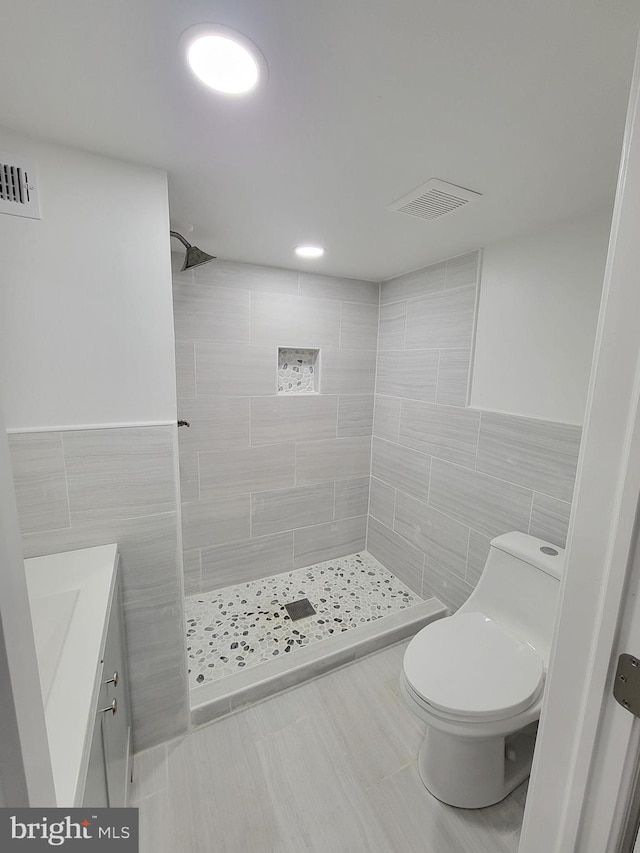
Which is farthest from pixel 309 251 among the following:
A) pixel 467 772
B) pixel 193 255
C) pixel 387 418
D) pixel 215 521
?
pixel 467 772

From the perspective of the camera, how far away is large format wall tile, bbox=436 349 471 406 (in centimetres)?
198

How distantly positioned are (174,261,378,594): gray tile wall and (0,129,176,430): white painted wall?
86 centimetres

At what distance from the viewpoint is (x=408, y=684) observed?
4.25 ft

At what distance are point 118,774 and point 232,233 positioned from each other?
2.06 meters

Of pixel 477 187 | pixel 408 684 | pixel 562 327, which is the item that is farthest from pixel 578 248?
pixel 408 684

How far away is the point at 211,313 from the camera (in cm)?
212

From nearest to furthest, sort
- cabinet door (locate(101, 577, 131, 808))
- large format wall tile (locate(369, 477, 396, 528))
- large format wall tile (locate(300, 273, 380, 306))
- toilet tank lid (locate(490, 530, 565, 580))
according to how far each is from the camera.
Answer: cabinet door (locate(101, 577, 131, 808)), toilet tank lid (locate(490, 530, 565, 580)), large format wall tile (locate(300, 273, 380, 306)), large format wall tile (locate(369, 477, 396, 528))

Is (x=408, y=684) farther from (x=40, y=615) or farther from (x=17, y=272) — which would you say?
(x=17, y=272)

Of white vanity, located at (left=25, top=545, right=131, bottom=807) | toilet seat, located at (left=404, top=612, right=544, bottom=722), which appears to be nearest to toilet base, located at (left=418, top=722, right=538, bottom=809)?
toilet seat, located at (left=404, top=612, right=544, bottom=722)

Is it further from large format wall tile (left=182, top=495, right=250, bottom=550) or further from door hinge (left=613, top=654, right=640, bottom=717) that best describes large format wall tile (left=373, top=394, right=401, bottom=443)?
door hinge (left=613, top=654, right=640, bottom=717)

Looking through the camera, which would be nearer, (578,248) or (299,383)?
(578,248)

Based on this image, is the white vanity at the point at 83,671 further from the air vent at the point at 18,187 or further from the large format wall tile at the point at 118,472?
the air vent at the point at 18,187

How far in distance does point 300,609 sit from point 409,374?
1.64 meters

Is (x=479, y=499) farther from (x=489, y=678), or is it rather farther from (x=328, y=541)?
(x=328, y=541)
